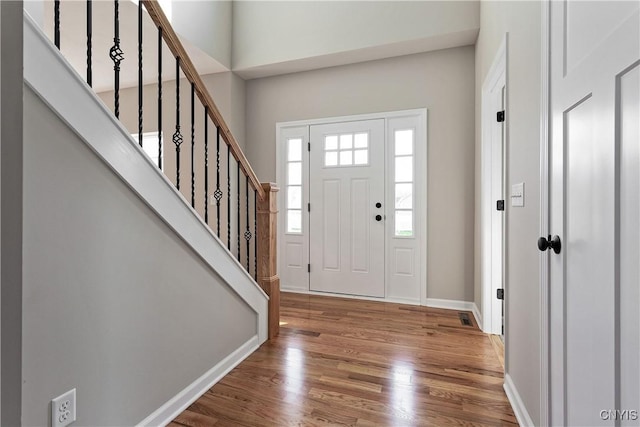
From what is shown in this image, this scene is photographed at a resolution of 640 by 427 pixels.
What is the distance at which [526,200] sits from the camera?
149 centimetres

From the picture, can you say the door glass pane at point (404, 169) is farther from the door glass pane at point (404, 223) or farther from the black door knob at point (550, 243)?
the black door knob at point (550, 243)

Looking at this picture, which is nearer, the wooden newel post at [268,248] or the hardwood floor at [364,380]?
the hardwood floor at [364,380]

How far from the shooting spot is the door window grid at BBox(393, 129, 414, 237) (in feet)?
11.0

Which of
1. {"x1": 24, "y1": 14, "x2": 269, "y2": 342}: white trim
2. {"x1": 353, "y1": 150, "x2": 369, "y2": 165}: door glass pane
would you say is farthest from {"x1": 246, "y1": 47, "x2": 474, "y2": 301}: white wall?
{"x1": 24, "y1": 14, "x2": 269, "y2": 342}: white trim

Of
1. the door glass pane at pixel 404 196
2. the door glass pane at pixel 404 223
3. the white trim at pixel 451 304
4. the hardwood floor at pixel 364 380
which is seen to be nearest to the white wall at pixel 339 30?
the door glass pane at pixel 404 196

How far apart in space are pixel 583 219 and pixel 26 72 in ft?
5.62

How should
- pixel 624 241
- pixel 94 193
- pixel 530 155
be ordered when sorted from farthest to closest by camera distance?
1. pixel 530 155
2. pixel 94 193
3. pixel 624 241

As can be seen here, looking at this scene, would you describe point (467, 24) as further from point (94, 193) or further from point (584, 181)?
point (94, 193)

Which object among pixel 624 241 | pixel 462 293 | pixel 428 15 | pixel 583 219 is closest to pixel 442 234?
pixel 462 293

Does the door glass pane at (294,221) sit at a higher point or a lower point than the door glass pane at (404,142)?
lower

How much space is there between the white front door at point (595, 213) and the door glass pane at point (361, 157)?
2.33 metres

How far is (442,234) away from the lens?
323 centimetres

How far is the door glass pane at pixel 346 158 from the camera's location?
141 inches

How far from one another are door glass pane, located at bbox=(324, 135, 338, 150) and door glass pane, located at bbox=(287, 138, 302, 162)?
33 cm
